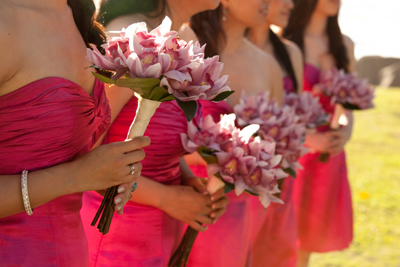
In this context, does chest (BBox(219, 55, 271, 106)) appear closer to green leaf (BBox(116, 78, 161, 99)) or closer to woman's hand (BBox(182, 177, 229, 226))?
woman's hand (BBox(182, 177, 229, 226))

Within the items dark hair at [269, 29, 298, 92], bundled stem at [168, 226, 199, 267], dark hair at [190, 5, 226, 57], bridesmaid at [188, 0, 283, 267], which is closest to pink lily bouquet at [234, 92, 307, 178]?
bridesmaid at [188, 0, 283, 267]

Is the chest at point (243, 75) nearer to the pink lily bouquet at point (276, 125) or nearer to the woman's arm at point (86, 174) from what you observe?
the pink lily bouquet at point (276, 125)

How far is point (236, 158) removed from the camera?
211 cm

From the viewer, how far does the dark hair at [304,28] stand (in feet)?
15.4

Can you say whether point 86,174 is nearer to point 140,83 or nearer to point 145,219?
point 140,83

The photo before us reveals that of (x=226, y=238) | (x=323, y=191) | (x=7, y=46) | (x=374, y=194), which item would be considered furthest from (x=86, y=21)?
(x=374, y=194)

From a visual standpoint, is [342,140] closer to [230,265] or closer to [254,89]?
[254,89]

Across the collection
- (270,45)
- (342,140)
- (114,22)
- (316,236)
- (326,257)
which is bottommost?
(326,257)

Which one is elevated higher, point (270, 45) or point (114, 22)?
point (114, 22)

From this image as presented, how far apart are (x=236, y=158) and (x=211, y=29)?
1233mm

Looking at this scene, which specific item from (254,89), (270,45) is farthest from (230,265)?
(270,45)

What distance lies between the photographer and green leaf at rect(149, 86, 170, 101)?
4.50 ft

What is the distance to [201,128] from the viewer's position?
229 cm

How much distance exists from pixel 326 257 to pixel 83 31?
4231 millimetres
